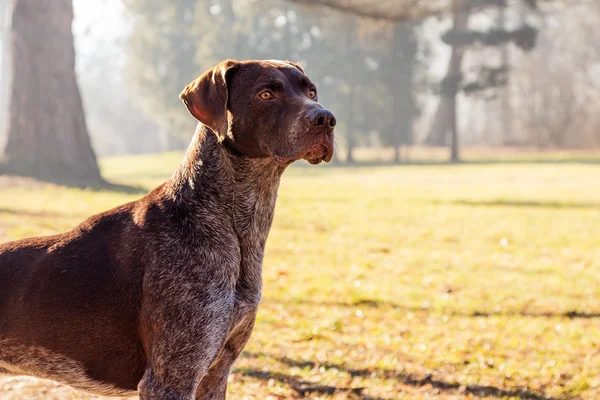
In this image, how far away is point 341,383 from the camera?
18.0 feet

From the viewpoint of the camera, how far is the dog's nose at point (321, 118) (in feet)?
11.3

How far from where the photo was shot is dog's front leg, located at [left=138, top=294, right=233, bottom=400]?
3.21 m

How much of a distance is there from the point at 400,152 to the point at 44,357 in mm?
43418

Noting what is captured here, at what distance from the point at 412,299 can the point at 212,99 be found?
17.7 ft

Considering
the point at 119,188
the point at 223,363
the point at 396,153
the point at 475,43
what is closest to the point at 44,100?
the point at 119,188

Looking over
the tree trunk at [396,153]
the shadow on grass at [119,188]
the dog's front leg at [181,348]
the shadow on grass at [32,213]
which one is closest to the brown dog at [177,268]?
the dog's front leg at [181,348]

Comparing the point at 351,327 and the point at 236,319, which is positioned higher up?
the point at 236,319

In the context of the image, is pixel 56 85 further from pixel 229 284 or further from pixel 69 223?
pixel 229 284

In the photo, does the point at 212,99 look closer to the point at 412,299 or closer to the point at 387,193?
the point at 412,299

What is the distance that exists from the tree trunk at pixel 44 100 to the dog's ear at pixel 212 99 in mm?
15793

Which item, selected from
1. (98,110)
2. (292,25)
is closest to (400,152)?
(292,25)

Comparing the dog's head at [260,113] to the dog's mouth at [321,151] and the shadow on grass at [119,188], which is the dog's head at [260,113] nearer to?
the dog's mouth at [321,151]

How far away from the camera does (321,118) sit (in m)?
3.46

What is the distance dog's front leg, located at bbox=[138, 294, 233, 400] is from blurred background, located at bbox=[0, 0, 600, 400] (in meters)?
1.80
